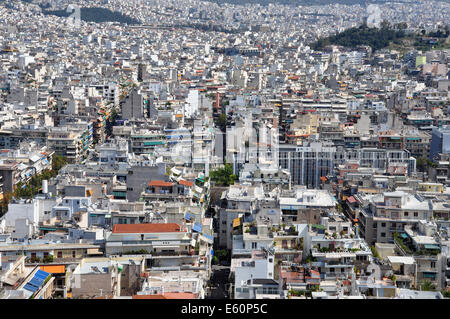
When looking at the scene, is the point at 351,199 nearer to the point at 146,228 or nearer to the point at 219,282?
the point at 219,282

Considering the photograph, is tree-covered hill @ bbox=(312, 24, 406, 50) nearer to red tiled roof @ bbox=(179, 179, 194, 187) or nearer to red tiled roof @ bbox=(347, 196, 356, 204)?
red tiled roof @ bbox=(347, 196, 356, 204)

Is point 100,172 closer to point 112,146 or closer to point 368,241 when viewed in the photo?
point 112,146

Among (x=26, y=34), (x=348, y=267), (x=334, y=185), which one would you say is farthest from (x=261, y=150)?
(x=26, y=34)

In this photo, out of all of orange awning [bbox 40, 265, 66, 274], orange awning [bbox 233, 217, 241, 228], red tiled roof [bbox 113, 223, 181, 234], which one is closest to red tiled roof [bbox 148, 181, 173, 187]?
orange awning [bbox 233, 217, 241, 228]

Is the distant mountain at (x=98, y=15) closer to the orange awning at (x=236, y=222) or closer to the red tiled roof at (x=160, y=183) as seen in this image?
the red tiled roof at (x=160, y=183)

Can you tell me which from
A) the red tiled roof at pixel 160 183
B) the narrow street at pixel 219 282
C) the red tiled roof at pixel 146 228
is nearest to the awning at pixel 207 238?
the narrow street at pixel 219 282

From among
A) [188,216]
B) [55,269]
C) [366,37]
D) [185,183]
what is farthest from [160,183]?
[366,37]
